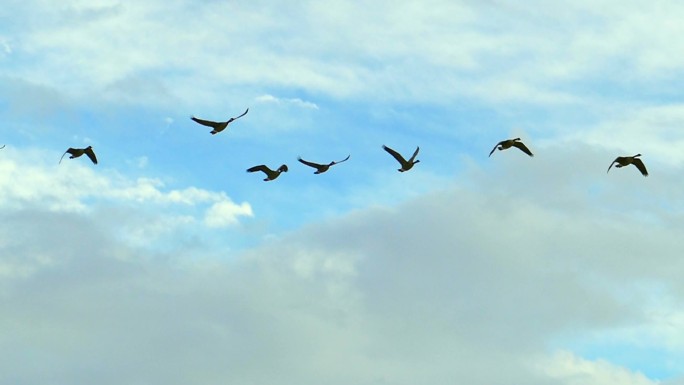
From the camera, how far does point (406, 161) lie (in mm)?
111000

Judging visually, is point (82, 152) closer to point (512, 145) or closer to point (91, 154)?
point (91, 154)

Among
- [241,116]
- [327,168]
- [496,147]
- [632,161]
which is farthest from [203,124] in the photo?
[632,161]

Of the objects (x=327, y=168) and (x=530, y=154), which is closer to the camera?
(x=530, y=154)

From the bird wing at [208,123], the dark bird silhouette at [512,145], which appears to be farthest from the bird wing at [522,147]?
the bird wing at [208,123]

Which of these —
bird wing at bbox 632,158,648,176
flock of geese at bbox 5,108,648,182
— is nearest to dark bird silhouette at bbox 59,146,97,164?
flock of geese at bbox 5,108,648,182

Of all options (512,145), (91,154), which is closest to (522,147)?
(512,145)

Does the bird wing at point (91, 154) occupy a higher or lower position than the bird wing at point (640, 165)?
lower

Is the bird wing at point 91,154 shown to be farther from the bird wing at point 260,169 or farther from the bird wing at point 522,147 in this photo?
the bird wing at point 522,147

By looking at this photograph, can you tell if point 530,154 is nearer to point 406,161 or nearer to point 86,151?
point 406,161

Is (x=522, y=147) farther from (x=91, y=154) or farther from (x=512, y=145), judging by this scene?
(x=91, y=154)

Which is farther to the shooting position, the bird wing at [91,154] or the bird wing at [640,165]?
the bird wing at [91,154]

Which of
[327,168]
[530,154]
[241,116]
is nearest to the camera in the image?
[241,116]

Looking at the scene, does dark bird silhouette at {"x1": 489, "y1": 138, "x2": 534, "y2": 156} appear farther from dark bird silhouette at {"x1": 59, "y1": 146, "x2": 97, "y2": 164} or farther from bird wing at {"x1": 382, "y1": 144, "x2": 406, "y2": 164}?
dark bird silhouette at {"x1": 59, "y1": 146, "x2": 97, "y2": 164}

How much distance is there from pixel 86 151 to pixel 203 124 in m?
13.0
